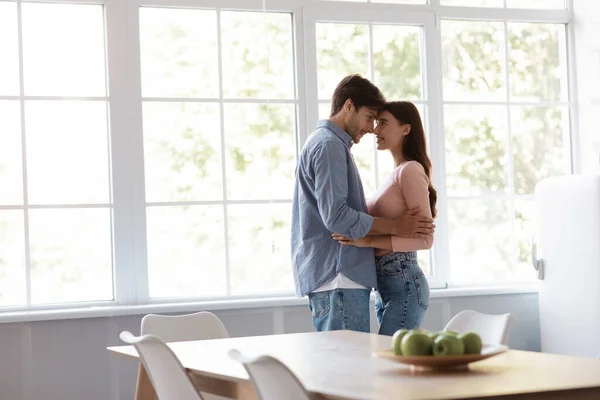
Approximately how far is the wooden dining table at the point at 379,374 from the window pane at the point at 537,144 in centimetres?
274

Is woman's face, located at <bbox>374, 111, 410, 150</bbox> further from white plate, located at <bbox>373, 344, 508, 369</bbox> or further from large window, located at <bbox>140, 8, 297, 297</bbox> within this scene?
white plate, located at <bbox>373, 344, 508, 369</bbox>

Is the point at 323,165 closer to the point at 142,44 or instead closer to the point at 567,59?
the point at 142,44

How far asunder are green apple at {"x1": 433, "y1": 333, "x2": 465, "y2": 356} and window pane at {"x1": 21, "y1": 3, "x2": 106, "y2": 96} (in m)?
3.01

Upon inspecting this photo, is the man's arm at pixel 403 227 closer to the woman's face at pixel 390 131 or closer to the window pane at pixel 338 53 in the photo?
the woman's face at pixel 390 131

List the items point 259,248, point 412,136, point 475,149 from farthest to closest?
1. point 475,149
2. point 259,248
3. point 412,136

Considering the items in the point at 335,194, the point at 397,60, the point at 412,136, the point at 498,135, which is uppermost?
the point at 397,60

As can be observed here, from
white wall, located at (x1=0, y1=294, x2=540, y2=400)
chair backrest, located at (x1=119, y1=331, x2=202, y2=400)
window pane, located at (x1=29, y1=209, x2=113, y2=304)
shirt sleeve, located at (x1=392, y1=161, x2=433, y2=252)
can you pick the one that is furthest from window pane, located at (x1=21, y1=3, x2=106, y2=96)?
chair backrest, located at (x1=119, y1=331, x2=202, y2=400)

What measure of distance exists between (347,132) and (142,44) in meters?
1.59

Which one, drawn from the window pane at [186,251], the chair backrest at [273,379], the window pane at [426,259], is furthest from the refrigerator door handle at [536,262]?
the chair backrest at [273,379]

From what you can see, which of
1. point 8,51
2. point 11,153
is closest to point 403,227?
point 11,153

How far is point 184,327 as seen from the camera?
382cm

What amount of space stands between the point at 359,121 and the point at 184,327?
109 centimetres

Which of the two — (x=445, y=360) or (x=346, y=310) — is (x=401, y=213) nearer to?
(x=346, y=310)

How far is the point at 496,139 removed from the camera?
5.59 m
